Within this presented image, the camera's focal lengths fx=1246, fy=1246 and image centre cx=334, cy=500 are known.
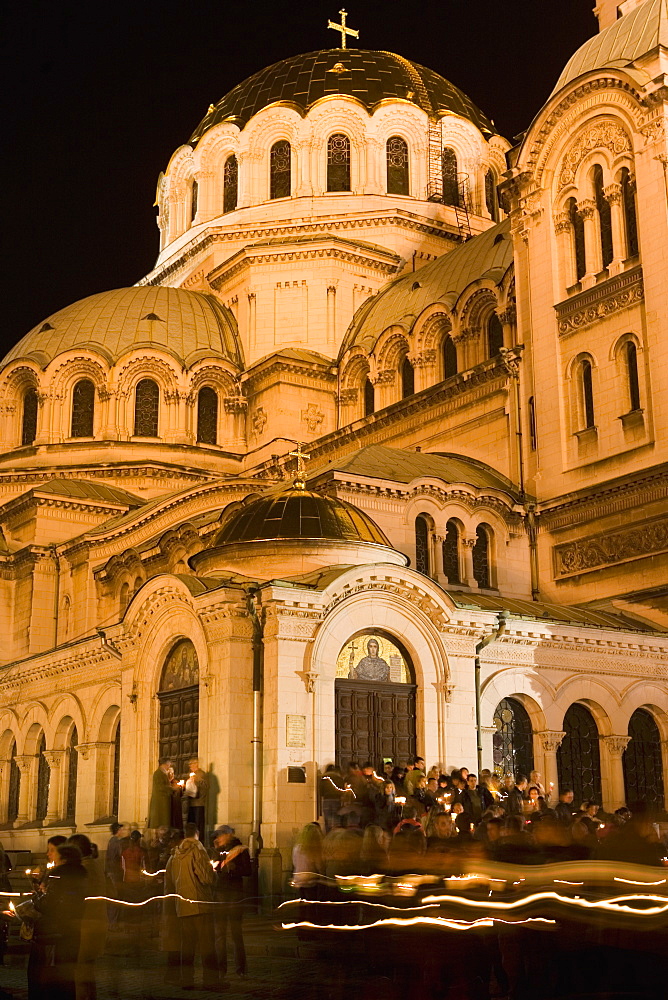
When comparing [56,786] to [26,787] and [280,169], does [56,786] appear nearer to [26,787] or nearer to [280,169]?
[26,787]

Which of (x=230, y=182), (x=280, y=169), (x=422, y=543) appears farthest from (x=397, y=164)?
(x=422, y=543)

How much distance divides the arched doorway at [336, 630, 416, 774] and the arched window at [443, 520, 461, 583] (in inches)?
287

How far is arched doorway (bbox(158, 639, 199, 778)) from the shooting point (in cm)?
2134

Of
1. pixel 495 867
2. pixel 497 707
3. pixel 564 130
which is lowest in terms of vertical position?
pixel 495 867

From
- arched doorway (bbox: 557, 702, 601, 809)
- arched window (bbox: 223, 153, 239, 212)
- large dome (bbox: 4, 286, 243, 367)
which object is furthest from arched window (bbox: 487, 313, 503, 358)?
arched window (bbox: 223, 153, 239, 212)

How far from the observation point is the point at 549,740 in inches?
912

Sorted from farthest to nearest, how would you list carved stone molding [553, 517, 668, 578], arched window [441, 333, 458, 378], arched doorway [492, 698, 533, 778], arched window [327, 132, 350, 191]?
arched window [327, 132, 350, 191]
arched window [441, 333, 458, 378]
carved stone molding [553, 517, 668, 578]
arched doorway [492, 698, 533, 778]

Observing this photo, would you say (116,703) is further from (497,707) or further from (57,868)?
(57,868)

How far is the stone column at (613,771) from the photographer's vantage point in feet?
77.7

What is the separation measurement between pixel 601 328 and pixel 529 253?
3.52 meters

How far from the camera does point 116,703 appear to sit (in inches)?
973

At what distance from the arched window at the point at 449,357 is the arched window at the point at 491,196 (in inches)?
492

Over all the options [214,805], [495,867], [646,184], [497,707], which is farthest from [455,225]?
[495,867]

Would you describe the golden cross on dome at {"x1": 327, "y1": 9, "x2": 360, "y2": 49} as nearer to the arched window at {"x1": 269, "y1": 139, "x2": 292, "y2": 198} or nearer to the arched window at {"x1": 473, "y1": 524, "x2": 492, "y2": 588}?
the arched window at {"x1": 269, "y1": 139, "x2": 292, "y2": 198}
